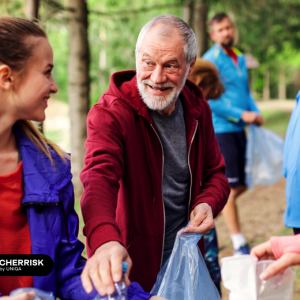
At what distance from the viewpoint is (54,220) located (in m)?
1.45

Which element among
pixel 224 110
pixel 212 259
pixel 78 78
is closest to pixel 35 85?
pixel 212 259

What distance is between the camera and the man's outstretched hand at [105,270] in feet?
4.09

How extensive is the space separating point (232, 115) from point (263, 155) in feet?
2.30

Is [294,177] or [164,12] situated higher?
[164,12]

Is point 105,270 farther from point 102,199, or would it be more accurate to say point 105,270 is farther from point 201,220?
point 201,220

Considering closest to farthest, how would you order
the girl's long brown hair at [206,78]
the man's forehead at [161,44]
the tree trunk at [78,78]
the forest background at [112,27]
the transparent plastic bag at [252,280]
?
the transparent plastic bag at [252,280] → the man's forehead at [161,44] → the girl's long brown hair at [206,78] → the forest background at [112,27] → the tree trunk at [78,78]

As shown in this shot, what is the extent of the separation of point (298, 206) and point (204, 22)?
7.10 metres

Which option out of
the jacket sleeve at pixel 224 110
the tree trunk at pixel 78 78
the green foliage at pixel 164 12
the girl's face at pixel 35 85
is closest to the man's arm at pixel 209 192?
the girl's face at pixel 35 85

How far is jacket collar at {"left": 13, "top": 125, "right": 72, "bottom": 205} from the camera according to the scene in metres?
1.43

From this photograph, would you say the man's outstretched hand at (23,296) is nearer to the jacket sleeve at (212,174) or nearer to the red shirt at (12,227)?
the red shirt at (12,227)

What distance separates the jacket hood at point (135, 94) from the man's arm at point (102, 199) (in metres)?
0.16

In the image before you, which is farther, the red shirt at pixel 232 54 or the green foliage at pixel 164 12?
the green foliage at pixel 164 12

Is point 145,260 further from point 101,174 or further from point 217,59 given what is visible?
point 217,59

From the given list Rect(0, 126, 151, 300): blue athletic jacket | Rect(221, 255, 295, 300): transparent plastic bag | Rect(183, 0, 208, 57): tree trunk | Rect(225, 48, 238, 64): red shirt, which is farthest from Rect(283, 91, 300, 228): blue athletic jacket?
Rect(183, 0, 208, 57): tree trunk
